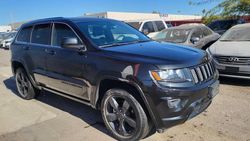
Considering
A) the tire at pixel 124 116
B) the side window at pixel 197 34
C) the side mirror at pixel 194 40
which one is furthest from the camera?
the side window at pixel 197 34

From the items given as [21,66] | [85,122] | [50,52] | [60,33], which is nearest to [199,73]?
[85,122]

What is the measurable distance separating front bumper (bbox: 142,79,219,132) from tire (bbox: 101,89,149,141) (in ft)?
0.84

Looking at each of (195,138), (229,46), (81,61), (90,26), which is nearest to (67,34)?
(90,26)

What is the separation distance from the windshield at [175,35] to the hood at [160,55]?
537 cm

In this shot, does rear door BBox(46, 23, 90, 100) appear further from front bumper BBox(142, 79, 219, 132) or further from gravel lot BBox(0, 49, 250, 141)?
front bumper BBox(142, 79, 219, 132)

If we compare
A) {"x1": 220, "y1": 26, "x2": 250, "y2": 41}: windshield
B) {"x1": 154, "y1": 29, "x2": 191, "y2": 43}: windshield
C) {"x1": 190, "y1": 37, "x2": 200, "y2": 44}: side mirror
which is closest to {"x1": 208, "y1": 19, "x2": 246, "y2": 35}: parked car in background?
{"x1": 154, "y1": 29, "x2": 191, "y2": 43}: windshield

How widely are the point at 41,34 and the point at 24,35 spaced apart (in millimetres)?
903

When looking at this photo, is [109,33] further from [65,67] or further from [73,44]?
[65,67]

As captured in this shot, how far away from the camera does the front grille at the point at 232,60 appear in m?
6.17

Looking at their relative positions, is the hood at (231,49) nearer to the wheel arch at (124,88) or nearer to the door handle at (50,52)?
the wheel arch at (124,88)

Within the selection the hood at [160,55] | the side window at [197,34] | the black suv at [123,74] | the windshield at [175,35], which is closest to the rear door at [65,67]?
the black suv at [123,74]

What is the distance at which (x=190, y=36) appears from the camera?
936cm

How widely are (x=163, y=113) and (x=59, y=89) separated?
7.77 feet

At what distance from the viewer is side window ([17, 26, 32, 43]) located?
596cm
